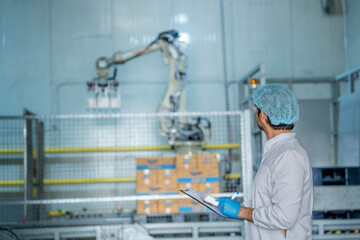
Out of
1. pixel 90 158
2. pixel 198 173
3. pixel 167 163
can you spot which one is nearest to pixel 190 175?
pixel 198 173

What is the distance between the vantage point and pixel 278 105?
184cm

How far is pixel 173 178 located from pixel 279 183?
9.98 feet

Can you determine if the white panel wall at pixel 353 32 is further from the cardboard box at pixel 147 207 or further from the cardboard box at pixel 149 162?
the cardboard box at pixel 147 207

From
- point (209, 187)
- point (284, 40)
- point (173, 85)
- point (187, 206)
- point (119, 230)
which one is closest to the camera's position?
point (119, 230)

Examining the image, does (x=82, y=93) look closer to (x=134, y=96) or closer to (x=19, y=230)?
(x=134, y=96)

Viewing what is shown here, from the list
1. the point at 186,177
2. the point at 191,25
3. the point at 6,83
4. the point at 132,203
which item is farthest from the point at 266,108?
the point at 6,83

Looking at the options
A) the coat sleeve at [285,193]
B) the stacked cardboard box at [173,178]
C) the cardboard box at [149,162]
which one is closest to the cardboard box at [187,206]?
the stacked cardboard box at [173,178]

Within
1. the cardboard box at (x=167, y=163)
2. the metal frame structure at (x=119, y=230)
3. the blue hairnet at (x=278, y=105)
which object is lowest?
the metal frame structure at (x=119, y=230)

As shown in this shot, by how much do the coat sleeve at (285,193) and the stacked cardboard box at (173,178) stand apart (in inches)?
110

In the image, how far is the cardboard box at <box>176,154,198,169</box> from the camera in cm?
459

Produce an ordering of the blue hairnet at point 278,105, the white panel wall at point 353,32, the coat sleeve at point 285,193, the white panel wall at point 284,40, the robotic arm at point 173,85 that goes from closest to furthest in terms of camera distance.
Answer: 1. the coat sleeve at point 285,193
2. the blue hairnet at point 278,105
3. the robotic arm at point 173,85
4. the white panel wall at point 353,32
5. the white panel wall at point 284,40

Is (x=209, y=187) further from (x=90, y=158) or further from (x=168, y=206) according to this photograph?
(x=90, y=158)

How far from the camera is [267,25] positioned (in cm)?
668

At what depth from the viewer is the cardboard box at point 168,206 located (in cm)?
469
